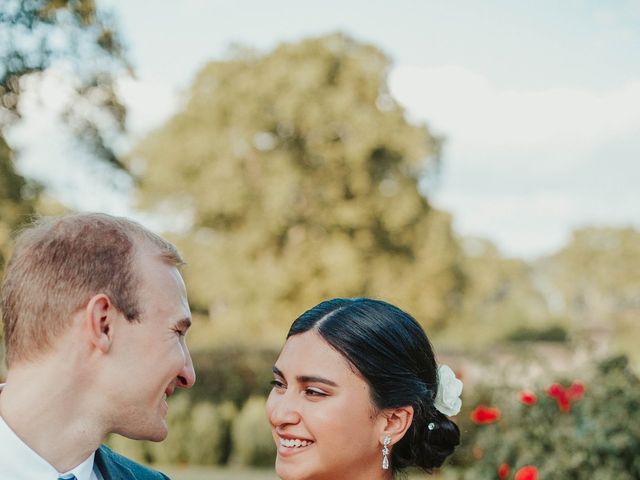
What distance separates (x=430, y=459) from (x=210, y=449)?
11.8m

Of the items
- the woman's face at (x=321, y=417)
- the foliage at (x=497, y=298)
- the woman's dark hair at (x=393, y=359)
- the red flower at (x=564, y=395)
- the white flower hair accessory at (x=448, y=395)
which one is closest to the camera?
the woman's face at (x=321, y=417)

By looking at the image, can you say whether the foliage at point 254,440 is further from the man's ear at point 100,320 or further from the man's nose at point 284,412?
the man's ear at point 100,320

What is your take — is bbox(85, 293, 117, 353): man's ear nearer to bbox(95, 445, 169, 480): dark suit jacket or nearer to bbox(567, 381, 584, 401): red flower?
bbox(95, 445, 169, 480): dark suit jacket

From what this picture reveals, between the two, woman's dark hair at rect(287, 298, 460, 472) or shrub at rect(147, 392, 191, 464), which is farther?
shrub at rect(147, 392, 191, 464)

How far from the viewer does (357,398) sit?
318 cm

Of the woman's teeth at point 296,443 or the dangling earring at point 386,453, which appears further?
the dangling earring at point 386,453

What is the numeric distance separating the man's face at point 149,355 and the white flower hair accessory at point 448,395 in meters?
1.19

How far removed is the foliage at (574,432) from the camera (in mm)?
6469

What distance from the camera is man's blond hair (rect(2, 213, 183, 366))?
2625 millimetres

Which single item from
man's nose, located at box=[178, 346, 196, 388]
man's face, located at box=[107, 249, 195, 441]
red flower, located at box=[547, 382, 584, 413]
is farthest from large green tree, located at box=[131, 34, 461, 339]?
man's face, located at box=[107, 249, 195, 441]

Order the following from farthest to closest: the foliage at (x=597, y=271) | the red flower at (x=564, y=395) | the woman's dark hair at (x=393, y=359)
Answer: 1. the foliage at (x=597, y=271)
2. the red flower at (x=564, y=395)
3. the woman's dark hair at (x=393, y=359)

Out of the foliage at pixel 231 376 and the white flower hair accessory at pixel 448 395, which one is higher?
the foliage at pixel 231 376

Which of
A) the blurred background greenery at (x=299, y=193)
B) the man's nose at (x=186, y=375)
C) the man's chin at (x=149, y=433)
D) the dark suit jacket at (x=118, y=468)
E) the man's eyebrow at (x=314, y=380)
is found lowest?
the dark suit jacket at (x=118, y=468)

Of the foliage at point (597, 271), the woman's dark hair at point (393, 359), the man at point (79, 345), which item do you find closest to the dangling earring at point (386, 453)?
the woman's dark hair at point (393, 359)
